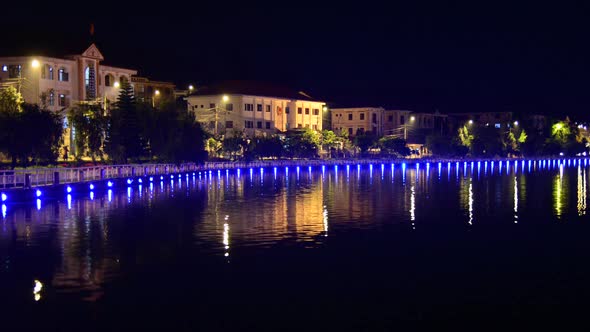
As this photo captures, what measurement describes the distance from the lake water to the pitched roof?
57.3 meters

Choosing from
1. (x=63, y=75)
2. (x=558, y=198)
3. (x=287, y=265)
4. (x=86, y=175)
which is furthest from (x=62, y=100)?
(x=287, y=265)

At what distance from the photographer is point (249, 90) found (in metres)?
89.8

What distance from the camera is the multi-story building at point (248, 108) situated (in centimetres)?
8775

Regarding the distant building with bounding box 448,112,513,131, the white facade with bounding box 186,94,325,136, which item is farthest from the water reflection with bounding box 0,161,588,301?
the distant building with bounding box 448,112,513,131

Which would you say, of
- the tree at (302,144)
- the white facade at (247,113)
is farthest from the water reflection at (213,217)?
the white facade at (247,113)

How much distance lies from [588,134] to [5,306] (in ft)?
562

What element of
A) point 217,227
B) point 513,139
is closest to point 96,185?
point 217,227

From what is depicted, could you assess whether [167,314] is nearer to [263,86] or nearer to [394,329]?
[394,329]

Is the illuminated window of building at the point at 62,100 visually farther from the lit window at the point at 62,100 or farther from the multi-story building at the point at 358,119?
the multi-story building at the point at 358,119

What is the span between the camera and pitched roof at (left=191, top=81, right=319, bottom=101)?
88750 millimetres

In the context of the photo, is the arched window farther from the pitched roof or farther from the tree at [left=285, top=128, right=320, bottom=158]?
the tree at [left=285, top=128, right=320, bottom=158]

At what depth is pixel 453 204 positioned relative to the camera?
110ft

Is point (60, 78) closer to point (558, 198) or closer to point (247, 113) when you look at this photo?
point (247, 113)

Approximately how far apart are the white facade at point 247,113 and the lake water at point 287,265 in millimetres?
55620
